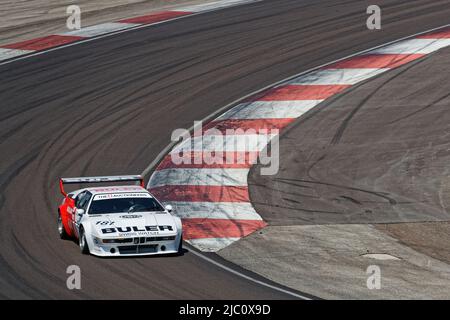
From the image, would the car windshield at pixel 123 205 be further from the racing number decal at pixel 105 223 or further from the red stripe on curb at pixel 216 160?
the red stripe on curb at pixel 216 160

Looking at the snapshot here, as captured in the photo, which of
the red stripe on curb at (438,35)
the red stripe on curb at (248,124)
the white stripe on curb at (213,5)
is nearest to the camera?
the red stripe on curb at (248,124)

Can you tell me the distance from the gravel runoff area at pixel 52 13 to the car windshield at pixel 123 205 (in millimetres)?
16450

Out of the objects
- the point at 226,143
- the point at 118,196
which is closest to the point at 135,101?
the point at 226,143

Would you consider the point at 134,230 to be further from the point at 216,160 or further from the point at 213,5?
the point at 213,5

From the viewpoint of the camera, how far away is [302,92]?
2889 centimetres

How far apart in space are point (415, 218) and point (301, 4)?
60.5ft

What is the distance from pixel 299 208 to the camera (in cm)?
2159

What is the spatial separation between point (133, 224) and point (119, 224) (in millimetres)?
250

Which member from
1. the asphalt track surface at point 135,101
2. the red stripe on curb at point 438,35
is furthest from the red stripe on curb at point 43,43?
the red stripe on curb at point 438,35

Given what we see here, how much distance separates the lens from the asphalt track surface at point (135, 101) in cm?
1652

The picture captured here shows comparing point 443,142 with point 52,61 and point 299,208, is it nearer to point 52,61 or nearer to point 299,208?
point 299,208

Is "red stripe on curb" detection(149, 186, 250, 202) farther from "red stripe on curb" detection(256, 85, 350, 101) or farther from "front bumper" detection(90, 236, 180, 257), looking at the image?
"red stripe on curb" detection(256, 85, 350, 101)

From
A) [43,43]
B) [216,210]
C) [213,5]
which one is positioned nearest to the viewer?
[216,210]

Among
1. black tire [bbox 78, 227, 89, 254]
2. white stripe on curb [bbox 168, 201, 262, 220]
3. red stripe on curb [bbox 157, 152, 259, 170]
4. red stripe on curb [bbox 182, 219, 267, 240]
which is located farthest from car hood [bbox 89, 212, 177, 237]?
red stripe on curb [bbox 157, 152, 259, 170]
